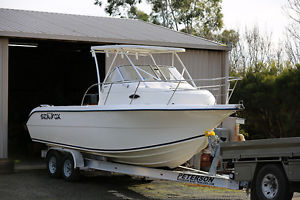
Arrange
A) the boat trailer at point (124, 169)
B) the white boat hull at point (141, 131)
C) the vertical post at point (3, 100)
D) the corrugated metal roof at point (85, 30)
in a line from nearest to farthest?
the boat trailer at point (124, 169)
the white boat hull at point (141, 131)
the vertical post at point (3, 100)
the corrugated metal roof at point (85, 30)

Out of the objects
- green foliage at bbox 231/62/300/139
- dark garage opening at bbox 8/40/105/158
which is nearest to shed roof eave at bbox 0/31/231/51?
green foliage at bbox 231/62/300/139

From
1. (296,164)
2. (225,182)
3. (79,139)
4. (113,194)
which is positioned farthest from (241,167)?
(79,139)

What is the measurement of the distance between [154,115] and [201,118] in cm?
90

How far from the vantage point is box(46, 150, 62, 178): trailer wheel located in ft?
37.4

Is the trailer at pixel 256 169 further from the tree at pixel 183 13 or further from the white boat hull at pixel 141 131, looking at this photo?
the tree at pixel 183 13

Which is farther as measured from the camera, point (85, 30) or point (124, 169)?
point (85, 30)

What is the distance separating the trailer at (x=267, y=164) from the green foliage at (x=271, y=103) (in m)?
10.3

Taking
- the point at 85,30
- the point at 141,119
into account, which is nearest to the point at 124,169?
the point at 141,119

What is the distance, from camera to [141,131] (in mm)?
9500

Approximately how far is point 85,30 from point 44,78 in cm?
831

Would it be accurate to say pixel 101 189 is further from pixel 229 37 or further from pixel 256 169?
pixel 229 37

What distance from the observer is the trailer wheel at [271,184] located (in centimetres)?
746

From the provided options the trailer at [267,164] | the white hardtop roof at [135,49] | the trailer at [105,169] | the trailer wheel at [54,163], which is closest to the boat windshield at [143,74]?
the white hardtop roof at [135,49]

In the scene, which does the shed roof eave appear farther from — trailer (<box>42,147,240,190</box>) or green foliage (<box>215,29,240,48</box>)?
green foliage (<box>215,29,240,48</box>)
